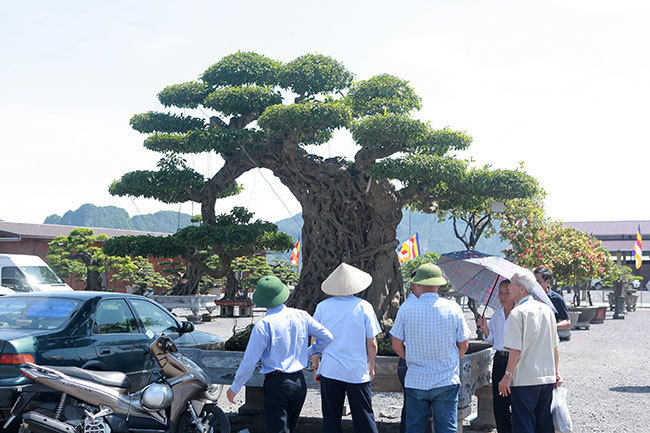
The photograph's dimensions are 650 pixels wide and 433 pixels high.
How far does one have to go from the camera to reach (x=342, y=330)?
523 cm

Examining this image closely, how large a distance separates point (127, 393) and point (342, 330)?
2048 millimetres

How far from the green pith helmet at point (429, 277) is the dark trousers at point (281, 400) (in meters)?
1.21

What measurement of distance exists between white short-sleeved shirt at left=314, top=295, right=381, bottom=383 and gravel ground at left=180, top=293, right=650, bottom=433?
7.68 feet

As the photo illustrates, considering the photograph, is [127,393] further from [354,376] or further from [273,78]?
[273,78]

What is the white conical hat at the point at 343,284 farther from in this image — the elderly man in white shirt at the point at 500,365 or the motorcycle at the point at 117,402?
the motorcycle at the point at 117,402

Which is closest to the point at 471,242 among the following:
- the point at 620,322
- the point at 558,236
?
the point at 558,236

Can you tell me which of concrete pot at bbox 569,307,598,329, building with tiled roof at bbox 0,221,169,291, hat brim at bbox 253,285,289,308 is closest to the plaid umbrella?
hat brim at bbox 253,285,289,308

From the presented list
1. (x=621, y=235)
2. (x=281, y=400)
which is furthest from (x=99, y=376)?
(x=621, y=235)

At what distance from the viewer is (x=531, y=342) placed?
5227mm

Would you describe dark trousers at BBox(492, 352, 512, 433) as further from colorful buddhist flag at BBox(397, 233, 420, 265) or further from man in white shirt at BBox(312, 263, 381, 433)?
colorful buddhist flag at BBox(397, 233, 420, 265)

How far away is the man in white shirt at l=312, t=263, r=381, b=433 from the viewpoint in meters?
5.18

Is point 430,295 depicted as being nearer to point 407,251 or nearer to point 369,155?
point 369,155

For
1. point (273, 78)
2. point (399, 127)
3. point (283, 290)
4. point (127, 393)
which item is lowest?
point (127, 393)

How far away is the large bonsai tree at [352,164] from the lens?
1209 centimetres
